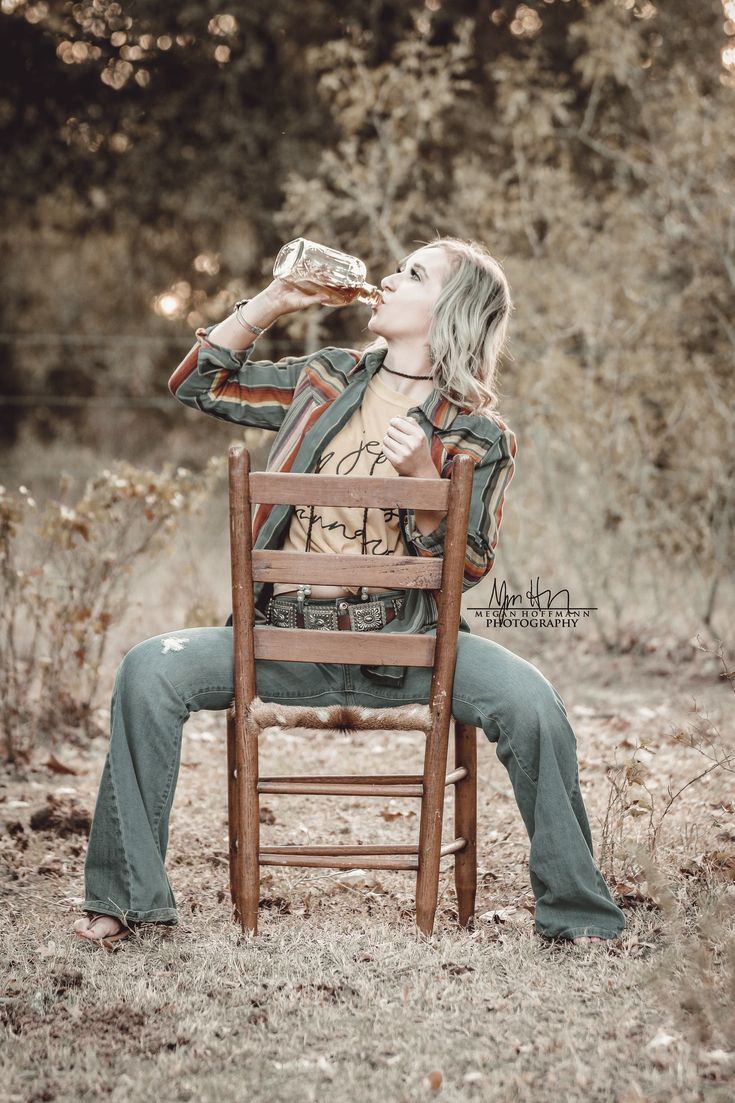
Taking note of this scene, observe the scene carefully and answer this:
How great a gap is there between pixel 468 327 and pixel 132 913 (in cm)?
159

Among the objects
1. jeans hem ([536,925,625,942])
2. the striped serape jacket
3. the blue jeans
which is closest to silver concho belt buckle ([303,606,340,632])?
the striped serape jacket

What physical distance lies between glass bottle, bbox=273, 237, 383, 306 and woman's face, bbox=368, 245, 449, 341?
9 cm

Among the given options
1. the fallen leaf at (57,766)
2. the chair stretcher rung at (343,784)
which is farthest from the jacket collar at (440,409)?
the fallen leaf at (57,766)

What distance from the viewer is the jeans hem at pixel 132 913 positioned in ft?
8.73

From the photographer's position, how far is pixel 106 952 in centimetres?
262

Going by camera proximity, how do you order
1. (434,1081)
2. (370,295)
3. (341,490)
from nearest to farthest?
(434,1081), (341,490), (370,295)

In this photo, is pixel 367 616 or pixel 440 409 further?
pixel 440 409

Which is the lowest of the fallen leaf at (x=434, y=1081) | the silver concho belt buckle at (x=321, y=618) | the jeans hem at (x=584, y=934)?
the jeans hem at (x=584, y=934)

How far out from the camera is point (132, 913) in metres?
2.66

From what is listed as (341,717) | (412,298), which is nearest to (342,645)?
(341,717)

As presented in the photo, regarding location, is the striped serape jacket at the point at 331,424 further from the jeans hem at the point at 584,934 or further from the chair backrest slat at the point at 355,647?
the jeans hem at the point at 584,934

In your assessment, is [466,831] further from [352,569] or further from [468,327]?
[468,327]

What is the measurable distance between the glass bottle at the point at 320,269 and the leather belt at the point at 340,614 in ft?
2.49

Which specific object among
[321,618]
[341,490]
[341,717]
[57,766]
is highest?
[341,490]
